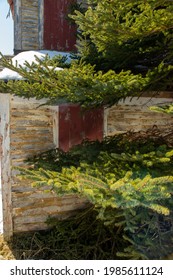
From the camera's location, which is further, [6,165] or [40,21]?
[40,21]

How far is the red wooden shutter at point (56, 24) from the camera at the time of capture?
6.77 meters

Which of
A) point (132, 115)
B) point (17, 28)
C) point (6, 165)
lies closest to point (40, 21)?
point (17, 28)

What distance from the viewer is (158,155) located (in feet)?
9.32

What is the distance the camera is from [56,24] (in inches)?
267

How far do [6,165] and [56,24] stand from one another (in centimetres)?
382

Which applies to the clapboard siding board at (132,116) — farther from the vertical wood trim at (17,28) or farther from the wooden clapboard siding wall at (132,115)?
the vertical wood trim at (17,28)

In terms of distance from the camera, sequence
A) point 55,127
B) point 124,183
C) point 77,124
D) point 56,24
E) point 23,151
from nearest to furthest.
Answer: point 124,183
point 23,151
point 55,127
point 77,124
point 56,24

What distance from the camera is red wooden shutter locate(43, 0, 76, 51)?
6.77m

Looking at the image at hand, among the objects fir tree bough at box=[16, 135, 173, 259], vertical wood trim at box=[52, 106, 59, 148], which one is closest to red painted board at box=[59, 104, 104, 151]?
vertical wood trim at box=[52, 106, 59, 148]

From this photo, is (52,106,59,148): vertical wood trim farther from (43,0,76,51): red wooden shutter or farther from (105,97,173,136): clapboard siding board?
(43,0,76,51): red wooden shutter

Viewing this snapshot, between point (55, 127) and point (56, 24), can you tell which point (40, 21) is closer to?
point (56, 24)

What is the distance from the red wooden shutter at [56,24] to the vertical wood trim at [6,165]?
270 centimetres
